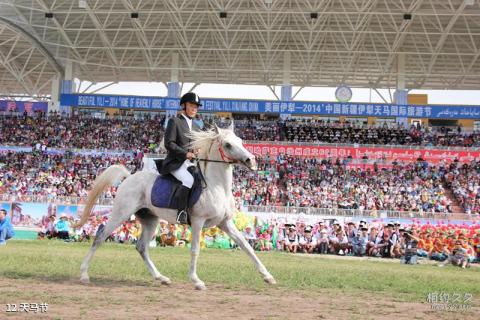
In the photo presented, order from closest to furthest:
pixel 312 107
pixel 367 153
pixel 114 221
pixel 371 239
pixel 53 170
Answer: pixel 114 221 < pixel 371 239 < pixel 53 170 < pixel 367 153 < pixel 312 107

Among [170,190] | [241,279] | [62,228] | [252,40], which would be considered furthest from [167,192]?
[252,40]

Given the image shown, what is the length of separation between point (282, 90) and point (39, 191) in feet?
68.0

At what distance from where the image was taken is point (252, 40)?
4278 centimetres

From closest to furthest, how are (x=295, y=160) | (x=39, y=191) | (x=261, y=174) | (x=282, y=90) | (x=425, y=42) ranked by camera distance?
(x=39, y=191), (x=261, y=174), (x=295, y=160), (x=425, y=42), (x=282, y=90)

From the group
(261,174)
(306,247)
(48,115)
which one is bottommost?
(306,247)

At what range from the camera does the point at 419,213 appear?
23734mm

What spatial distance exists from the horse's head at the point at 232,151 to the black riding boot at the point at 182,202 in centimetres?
72

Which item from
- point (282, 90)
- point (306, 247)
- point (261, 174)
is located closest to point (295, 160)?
point (261, 174)

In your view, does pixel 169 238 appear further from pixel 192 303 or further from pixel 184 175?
pixel 192 303

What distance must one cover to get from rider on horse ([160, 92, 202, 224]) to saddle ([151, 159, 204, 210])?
61 millimetres

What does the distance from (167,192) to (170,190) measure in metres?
0.06

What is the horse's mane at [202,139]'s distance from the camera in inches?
335

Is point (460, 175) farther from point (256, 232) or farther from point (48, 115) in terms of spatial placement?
point (48, 115)

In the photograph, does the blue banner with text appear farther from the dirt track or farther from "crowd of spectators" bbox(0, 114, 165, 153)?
the dirt track
